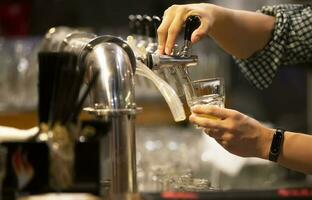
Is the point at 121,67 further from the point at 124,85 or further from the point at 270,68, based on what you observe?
the point at 270,68

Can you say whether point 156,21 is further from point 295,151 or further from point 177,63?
point 295,151

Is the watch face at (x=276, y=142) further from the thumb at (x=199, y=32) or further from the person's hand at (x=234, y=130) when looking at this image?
the thumb at (x=199, y=32)

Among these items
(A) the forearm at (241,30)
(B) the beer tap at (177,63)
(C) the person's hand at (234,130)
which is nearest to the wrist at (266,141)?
(C) the person's hand at (234,130)

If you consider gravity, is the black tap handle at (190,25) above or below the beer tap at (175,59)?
above

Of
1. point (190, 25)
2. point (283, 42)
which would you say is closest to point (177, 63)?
point (190, 25)

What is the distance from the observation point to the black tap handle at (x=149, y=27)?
1.56 metres

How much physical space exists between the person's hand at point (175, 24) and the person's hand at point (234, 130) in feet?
0.55

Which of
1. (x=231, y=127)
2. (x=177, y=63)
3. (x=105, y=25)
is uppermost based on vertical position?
(x=177, y=63)

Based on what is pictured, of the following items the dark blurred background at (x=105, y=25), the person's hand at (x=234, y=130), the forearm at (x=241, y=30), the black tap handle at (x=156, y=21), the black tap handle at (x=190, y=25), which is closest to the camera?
the person's hand at (x=234, y=130)

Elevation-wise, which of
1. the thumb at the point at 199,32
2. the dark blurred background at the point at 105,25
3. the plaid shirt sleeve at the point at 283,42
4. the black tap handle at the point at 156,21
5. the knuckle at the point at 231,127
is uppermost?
the black tap handle at the point at 156,21

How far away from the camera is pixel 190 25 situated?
1.39 meters

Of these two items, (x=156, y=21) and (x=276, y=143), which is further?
(x=156, y=21)

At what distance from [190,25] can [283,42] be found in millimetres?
516

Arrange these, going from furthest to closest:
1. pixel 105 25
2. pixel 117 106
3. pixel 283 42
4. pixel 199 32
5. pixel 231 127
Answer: pixel 105 25 < pixel 283 42 < pixel 199 32 < pixel 231 127 < pixel 117 106
